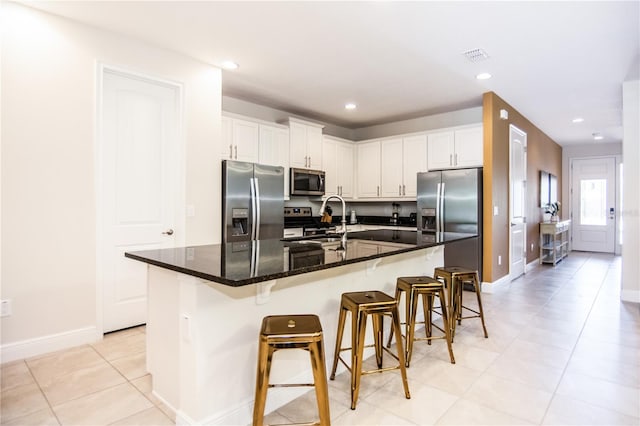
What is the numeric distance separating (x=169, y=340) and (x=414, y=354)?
5.87 feet

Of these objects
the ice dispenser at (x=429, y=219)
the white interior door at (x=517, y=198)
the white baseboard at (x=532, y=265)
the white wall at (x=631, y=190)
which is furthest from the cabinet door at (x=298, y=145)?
the white baseboard at (x=532, y=265)

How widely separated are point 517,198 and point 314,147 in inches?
129

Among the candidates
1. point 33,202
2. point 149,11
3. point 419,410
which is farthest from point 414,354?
point 149,11

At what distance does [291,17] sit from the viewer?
2773mm

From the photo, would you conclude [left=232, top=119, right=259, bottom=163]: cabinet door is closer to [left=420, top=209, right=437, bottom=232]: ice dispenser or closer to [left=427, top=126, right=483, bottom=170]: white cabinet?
[left=420, top=209, right=437, bottom=232]: ice dispenser

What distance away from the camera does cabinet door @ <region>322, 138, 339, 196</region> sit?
5.70 meters

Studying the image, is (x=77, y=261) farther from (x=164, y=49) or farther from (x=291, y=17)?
(x=291, y=17)

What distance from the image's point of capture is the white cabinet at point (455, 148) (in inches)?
192

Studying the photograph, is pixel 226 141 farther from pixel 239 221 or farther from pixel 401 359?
pixel 401 359

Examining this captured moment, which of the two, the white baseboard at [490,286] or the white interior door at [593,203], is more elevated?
the white interior door at [593,203]

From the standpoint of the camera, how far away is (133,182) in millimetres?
3270

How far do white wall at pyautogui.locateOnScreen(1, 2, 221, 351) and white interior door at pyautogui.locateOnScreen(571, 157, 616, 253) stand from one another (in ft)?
32.2

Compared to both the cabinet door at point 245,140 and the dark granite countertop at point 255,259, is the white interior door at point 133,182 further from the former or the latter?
the dark granite countertop at point 255,259

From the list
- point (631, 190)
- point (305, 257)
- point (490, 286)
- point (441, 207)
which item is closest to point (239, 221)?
point (305, 257)
